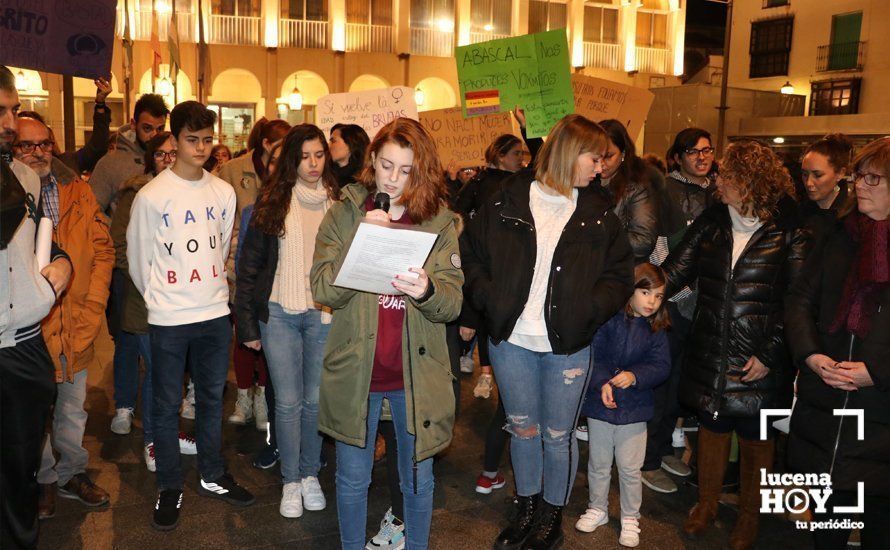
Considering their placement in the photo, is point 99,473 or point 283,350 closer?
point 283,350

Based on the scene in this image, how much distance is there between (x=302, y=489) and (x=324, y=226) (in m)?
1.95

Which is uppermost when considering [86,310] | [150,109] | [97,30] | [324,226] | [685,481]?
[97,30]

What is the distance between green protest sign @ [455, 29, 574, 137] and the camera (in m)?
6.71

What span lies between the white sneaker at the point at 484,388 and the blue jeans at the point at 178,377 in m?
2.85

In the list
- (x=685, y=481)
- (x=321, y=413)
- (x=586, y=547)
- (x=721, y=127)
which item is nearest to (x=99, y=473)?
(x=321, y=413)

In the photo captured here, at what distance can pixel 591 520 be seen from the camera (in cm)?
443

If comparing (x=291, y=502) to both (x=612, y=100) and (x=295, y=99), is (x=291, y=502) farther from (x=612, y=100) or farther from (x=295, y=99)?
(x=295, y=99)

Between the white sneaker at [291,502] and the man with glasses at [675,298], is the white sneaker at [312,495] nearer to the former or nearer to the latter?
the white sneaker at [291,502]

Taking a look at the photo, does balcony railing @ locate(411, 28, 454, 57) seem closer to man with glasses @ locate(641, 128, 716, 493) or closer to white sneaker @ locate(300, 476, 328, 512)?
man with glasses @ locate(641, 128, 716, 493)

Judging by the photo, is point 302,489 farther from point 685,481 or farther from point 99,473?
point 685,481

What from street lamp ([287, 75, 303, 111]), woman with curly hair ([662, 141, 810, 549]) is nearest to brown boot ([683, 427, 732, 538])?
woman with curly hair ([662, 141, 810, 549])

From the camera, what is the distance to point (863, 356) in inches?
137

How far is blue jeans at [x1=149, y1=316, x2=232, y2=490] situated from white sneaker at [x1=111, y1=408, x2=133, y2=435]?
150 cm

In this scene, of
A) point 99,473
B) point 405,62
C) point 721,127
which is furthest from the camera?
point 405,62
